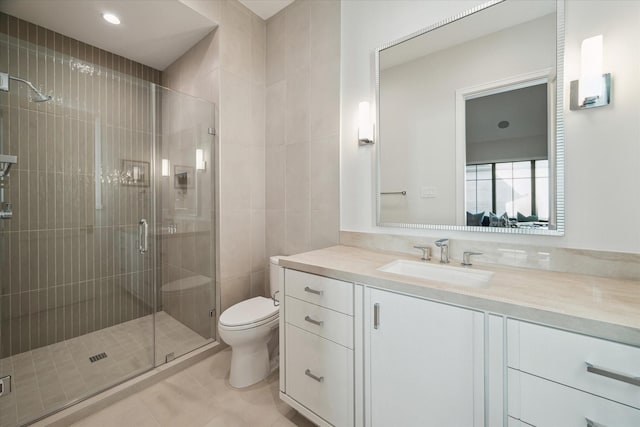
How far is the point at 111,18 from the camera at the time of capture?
195 centimetres

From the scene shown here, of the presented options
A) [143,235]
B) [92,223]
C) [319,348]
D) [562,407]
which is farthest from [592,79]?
[92,223]

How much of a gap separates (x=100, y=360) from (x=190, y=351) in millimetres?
575

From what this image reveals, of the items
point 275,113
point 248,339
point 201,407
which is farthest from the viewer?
point 275,113

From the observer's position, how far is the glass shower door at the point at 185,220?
2.07 meters

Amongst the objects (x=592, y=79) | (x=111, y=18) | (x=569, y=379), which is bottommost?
(x=569, y=379)

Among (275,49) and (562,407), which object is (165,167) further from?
(562,407)

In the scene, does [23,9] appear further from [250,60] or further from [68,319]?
[68,319]

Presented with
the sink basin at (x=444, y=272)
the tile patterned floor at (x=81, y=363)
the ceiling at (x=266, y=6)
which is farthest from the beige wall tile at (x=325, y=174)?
the tile patterned floor at (x=81, y=363)

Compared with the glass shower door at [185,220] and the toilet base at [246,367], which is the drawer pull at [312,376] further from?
the glass shower door at [185,220]

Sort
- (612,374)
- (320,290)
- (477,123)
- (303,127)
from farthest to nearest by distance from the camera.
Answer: (303,127) < (477,123) < (320,290) < (612,374)

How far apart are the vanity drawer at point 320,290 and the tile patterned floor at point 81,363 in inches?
50.4

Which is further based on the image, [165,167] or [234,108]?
[234,108]

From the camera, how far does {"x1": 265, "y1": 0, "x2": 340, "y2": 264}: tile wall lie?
1.97 metres

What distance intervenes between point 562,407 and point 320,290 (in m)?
0.88
